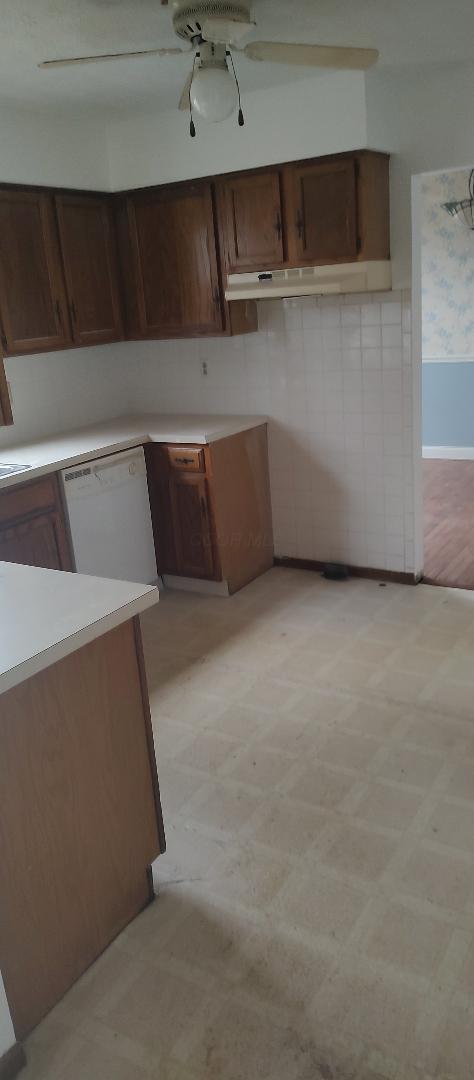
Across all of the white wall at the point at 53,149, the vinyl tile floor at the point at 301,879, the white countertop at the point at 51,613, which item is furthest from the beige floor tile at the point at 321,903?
the white wall at the point at 53,149

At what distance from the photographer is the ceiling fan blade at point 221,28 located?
2438 mm

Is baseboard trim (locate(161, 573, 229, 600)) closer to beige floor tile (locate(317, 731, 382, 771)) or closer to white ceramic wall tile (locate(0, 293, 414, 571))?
white ceramic wall tile (locate(0, 293, 414, 571))

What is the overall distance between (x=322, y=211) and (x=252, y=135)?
21.2 inches

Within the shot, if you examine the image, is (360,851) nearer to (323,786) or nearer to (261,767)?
(323,786)

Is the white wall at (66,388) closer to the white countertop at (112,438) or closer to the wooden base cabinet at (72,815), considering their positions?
the white countertop at (112,438)

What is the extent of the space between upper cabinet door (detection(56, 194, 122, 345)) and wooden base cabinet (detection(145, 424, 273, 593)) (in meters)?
0.71

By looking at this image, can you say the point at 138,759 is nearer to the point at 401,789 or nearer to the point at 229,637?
the point at 401,789

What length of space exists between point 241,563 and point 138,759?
7.72ft

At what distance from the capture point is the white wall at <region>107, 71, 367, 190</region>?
11.6 feet

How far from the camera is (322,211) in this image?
3.64 metres

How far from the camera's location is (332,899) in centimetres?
214

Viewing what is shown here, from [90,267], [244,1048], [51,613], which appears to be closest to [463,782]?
[244,1048]

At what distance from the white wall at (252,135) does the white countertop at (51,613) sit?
8.28ft

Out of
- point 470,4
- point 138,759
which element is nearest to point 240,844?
point 138,759
